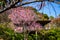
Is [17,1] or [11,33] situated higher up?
[17,1]

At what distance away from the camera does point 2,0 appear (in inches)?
62.0

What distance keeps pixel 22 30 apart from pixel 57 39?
6.05 feet

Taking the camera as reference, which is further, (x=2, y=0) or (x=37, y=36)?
(x=37, y=36)

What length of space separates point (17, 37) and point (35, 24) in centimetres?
139

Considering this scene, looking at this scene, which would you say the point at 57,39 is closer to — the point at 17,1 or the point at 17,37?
the point at 17,37

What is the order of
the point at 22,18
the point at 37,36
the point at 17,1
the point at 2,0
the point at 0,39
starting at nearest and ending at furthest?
the point at 17,1 < the point at 2,0 < the point at 0,39 < the point at 22,18 < the point at 37,36

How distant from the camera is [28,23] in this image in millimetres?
8930

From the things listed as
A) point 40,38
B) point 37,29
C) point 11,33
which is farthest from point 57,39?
point 11,33

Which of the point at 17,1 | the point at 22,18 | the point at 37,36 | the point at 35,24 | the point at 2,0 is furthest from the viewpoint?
the point at 35,24

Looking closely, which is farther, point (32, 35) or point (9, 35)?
point (32, 35)

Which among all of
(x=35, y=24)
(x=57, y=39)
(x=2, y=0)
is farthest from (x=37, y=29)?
(x=2, y=0)

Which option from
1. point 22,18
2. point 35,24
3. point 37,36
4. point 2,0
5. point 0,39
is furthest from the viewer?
point 35,24

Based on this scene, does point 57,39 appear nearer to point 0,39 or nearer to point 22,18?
point 22,18

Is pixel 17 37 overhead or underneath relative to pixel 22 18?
underneath
